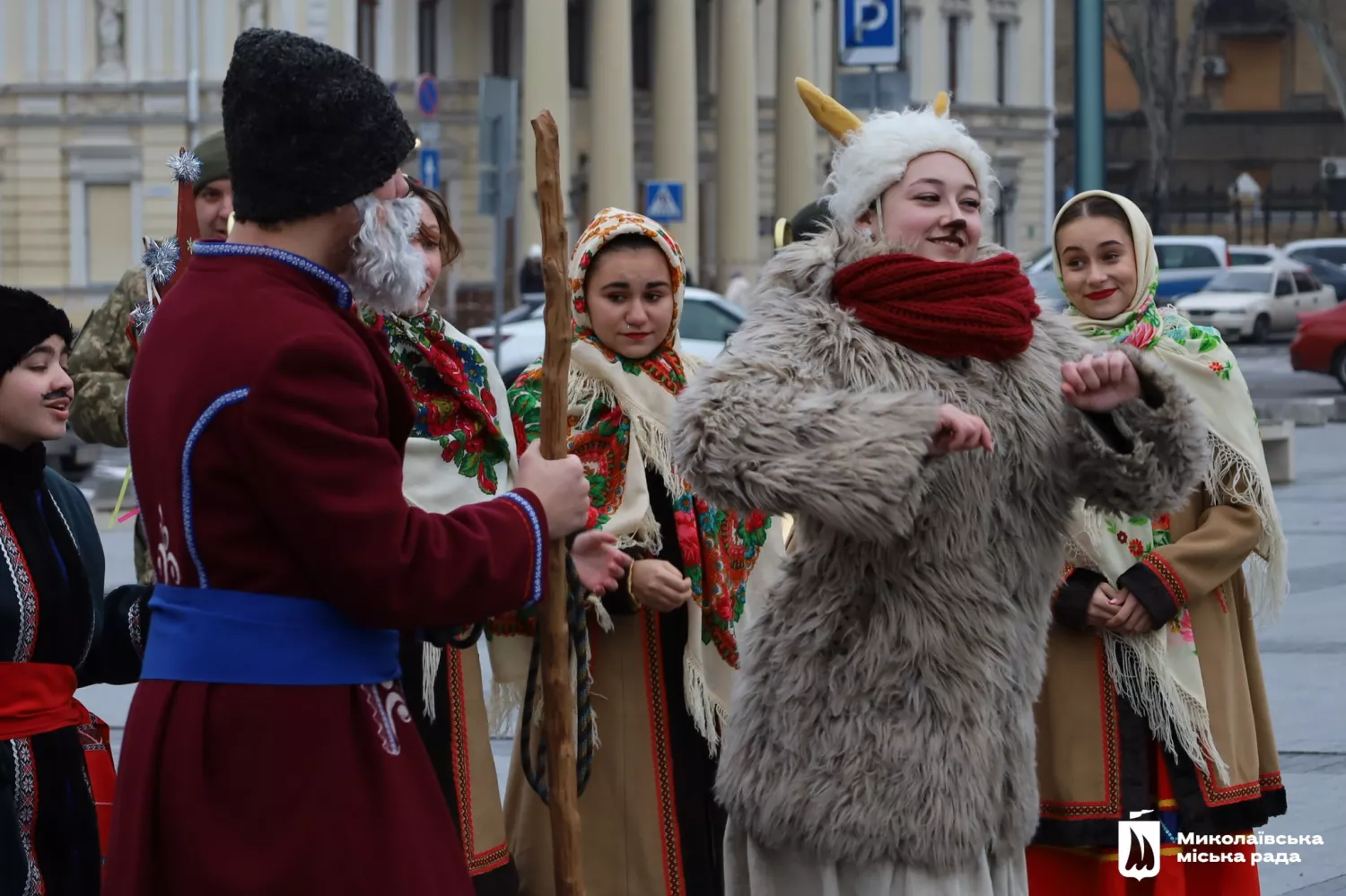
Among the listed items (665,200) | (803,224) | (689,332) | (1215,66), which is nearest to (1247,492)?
(803,224)

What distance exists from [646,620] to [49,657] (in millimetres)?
1607

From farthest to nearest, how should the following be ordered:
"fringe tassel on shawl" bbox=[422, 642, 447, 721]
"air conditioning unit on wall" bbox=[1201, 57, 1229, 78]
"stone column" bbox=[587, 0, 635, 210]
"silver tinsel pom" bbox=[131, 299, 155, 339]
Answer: "air conditioning unit on wall" bbox=[1201, 57, 1229, 78], "stone column" bbox=[587, 0, 635, 210], "silver tinsel pom" bbox=[131, 299, 155, 339], "fringe tassel on shawl" bbox=[422, 642, 447, 721]

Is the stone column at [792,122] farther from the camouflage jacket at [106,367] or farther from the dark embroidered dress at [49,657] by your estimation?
the dark embroidered dress at [49,657]

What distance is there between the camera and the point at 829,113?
4152 mm

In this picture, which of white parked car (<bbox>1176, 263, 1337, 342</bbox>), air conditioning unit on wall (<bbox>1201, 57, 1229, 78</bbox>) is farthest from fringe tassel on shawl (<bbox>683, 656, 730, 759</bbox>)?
air conditioning unit on wall (<bbox>1201, 57, 1229, 78</bbox>)

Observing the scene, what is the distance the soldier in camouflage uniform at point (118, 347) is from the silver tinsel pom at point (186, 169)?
0.06 ft

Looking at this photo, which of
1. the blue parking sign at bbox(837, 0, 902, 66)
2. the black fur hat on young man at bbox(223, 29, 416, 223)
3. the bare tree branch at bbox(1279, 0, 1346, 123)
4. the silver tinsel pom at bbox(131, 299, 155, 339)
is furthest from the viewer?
the bare tree branch at bbox(1279, 0, 1346, 123)

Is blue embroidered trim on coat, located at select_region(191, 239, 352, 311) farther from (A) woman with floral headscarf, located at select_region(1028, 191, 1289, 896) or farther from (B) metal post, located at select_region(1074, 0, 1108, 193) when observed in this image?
(B) metal post, located at select_region(1074, 0, 1108, 193)

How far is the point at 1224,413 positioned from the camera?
16.5 feet

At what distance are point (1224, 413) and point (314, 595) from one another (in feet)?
9.13

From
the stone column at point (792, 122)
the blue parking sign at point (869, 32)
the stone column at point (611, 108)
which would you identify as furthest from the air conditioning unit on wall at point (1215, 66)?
the blue parking sign at point (869, 32)

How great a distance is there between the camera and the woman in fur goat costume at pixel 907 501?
3.51m

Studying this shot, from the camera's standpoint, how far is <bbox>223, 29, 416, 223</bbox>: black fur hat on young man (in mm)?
2930

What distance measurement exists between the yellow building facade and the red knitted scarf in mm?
25437
